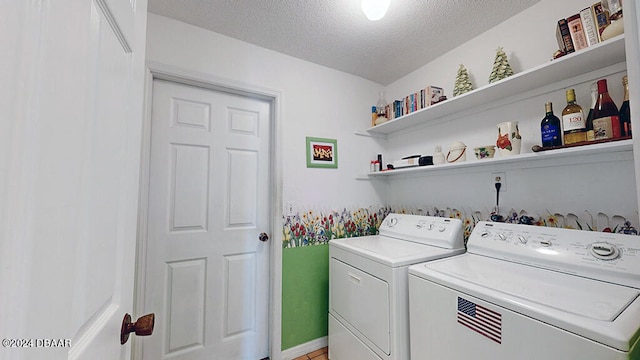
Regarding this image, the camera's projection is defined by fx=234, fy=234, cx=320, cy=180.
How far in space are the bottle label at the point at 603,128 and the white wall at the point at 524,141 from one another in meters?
0.22

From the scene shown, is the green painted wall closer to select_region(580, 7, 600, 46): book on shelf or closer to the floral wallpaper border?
the floral wallpaper border

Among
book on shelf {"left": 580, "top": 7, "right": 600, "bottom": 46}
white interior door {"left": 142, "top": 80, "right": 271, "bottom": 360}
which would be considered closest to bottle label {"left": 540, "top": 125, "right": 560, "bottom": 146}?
book on shelf {"left": 580, "top": 7, "right": 600, "bottom": 46}

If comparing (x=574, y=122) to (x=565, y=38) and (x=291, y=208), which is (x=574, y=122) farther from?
(x=291, y=208)

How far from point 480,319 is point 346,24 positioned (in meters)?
1.83

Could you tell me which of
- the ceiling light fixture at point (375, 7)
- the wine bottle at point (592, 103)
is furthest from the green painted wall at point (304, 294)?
the wine bottle at point (592, 103)

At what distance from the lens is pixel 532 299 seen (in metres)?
0.85

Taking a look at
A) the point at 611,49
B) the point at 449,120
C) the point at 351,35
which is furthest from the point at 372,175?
the point at 611,49

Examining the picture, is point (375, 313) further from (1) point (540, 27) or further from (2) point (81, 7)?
(1) point (540, 27)

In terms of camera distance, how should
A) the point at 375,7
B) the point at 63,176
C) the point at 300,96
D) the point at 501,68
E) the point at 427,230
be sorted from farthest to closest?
1. the point at 300,96
2. the point at 427,230
3. the point at 501,68
4. the point at 375,7
5. the point at 63,176

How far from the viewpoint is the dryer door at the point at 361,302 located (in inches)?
51.7

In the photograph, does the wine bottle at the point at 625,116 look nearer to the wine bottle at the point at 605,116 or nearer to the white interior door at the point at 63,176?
the wine bottle at the point at 605,116

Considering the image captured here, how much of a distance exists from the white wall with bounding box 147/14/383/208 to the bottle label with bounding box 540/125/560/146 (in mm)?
1337

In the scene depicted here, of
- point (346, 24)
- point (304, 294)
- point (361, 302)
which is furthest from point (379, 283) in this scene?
point (346, 24)

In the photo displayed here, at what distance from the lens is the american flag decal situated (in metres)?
0.88
